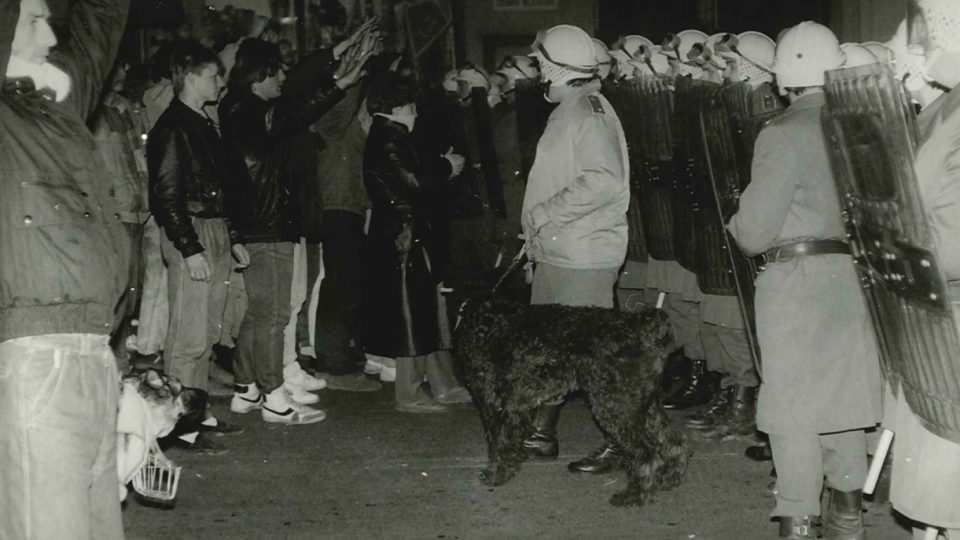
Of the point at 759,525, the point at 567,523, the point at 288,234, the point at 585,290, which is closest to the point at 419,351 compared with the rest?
the point at 288,234

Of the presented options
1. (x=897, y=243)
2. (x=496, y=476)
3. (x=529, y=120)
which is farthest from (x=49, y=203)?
(x=529, y=120)

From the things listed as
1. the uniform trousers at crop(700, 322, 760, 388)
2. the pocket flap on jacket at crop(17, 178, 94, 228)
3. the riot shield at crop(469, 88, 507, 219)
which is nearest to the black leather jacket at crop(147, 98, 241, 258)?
the riot shield at crop(469, 88, 507, 219)

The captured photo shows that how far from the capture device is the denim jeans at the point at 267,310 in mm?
7980

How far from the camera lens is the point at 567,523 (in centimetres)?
608

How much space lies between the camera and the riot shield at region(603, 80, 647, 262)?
348 inches

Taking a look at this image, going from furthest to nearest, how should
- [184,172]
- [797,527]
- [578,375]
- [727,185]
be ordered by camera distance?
[184,172] < [578,375] < [727,185] < [797,527]

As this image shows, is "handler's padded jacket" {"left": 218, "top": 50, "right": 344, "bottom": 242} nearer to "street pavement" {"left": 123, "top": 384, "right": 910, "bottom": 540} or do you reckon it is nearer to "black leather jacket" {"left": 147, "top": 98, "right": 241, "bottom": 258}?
"black leather jacket" {"left": 147, "top": 98, "right": 241, "bottom": 258}

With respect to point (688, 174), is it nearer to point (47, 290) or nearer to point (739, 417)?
point (739, 417)

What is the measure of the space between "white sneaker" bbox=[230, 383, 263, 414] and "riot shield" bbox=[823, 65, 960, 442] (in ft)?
16.6

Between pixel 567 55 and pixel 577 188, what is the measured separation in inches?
28.9

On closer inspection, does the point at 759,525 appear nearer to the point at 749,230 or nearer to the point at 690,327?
the point at 749,230

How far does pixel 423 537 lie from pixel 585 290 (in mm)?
1697

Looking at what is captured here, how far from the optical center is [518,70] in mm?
11148

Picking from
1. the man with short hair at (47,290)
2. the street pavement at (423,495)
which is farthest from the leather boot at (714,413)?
the man with short hair at (47,290)
